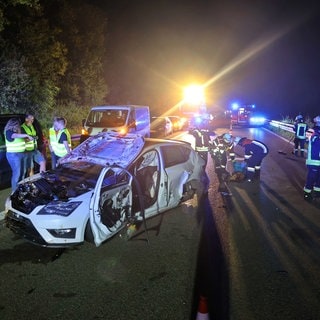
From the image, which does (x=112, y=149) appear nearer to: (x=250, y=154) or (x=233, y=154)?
(x=233, y=154)

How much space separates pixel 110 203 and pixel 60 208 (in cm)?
63

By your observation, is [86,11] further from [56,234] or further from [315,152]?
[56,234]

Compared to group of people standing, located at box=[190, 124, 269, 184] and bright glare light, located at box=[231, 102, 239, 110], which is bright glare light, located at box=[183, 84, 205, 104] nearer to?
bright glare light, located at box=[231, 102, 239, 110]

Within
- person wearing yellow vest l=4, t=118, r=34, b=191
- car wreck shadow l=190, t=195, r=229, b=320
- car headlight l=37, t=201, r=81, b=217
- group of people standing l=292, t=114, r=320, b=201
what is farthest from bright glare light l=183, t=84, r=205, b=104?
car headlight l=37, t=201, r=81, b=217

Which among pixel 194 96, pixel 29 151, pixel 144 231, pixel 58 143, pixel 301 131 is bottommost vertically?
pixel 144 231

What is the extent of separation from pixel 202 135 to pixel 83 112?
18123mm

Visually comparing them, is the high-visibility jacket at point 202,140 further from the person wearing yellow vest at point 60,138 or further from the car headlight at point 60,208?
the car headlight at point 60,208

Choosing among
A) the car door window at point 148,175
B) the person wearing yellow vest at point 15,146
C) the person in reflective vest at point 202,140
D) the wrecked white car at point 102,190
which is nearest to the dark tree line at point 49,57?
the person wearing yellow vest at point 15,146

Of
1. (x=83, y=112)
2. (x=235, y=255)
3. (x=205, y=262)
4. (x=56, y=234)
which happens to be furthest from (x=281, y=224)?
(x=83, y=112)

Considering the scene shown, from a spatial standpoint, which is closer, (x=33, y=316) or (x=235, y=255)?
(x=33, y=316)

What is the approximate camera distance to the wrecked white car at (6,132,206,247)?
450cm

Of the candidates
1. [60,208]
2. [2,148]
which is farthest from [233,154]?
[60,208]

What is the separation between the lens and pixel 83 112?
2658 centimetres

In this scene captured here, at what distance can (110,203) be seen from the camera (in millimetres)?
4723
